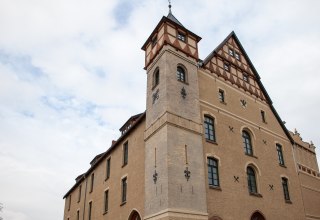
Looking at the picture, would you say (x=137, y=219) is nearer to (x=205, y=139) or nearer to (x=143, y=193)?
(x=143, y=193)

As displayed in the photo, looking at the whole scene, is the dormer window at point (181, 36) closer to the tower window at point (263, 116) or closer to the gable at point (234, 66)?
the gable at point (234, 66)

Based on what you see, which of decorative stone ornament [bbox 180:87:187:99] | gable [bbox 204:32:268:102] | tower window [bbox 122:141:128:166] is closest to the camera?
decorative stone ornament [bbox 180:87:187:99]

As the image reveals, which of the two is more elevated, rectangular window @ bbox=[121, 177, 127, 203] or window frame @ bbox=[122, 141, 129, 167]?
window frame @ bbox=[122, 141, 129, 167]

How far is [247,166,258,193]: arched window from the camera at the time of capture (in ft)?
64.2

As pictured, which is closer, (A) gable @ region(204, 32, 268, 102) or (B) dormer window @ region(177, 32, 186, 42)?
(B) dormer window @ region(177, 32, 186, 42)

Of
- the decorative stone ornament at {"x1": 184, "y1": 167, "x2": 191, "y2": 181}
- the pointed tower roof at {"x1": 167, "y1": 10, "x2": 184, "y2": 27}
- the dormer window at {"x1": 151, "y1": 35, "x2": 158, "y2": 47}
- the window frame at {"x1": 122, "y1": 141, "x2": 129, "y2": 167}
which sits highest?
the pointed tower roof at {"x1": 167, "y1": 10, "x2": 184, "y2": 27}

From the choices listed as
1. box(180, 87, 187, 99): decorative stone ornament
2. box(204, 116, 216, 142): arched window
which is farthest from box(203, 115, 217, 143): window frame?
box(180, 87, 187, 99): decorative stone ornament

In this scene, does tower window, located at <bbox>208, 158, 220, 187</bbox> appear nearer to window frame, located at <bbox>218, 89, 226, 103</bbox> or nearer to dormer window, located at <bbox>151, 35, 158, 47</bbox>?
window frame, located at <bbox>218, 89, 226, 103</bbox>

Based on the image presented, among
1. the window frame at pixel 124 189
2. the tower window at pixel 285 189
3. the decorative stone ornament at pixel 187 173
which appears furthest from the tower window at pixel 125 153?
the tower window at pixel 285 189

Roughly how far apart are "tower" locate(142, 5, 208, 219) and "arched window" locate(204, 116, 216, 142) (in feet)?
3.24

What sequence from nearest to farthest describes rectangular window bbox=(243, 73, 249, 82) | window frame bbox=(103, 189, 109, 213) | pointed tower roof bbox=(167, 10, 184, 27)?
pointed tower roof bbox=(167, 10, 184, 27)
window frame bbox=(103, 189, 109, 213)
rectangular window bbox=(243, 73, 249, 82)

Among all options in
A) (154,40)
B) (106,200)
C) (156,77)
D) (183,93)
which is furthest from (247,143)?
(106,200)

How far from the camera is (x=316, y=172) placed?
86.3 ft

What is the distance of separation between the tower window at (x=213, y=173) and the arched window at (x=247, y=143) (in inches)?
132
